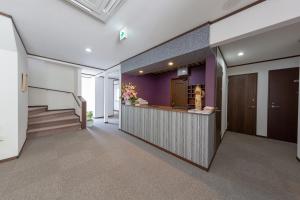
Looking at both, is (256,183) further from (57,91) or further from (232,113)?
(57,91)

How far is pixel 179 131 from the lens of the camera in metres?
2.60

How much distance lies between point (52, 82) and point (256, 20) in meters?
6.67

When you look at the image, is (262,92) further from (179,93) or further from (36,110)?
(36,110)

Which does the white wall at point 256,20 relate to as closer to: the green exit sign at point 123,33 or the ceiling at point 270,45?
the ceiling at point 270,45

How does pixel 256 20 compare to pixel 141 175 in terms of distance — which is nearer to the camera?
pixel 256 20

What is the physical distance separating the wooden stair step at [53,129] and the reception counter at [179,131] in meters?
2.53

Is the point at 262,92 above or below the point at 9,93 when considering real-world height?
above

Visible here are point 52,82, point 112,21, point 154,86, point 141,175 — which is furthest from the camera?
point 154,86

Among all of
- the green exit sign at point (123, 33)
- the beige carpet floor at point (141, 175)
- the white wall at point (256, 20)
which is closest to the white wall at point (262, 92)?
the beige carpet floor at point (141, 175)

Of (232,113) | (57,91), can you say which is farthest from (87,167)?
(232,113)

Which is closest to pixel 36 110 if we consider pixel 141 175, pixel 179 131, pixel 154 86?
pixel 154 86

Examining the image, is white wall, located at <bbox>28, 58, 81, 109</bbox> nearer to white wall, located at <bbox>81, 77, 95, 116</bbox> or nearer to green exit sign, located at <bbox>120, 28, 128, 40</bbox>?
white wall, located at <bbox>81, 77, 95, 116</bbox>

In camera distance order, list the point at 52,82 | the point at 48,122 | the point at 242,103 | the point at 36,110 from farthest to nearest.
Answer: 1. the point at 52,82
2. the point at 36,110
3. the point at 242,103
4. the point at 48,122

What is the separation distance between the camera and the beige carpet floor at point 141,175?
162cm
